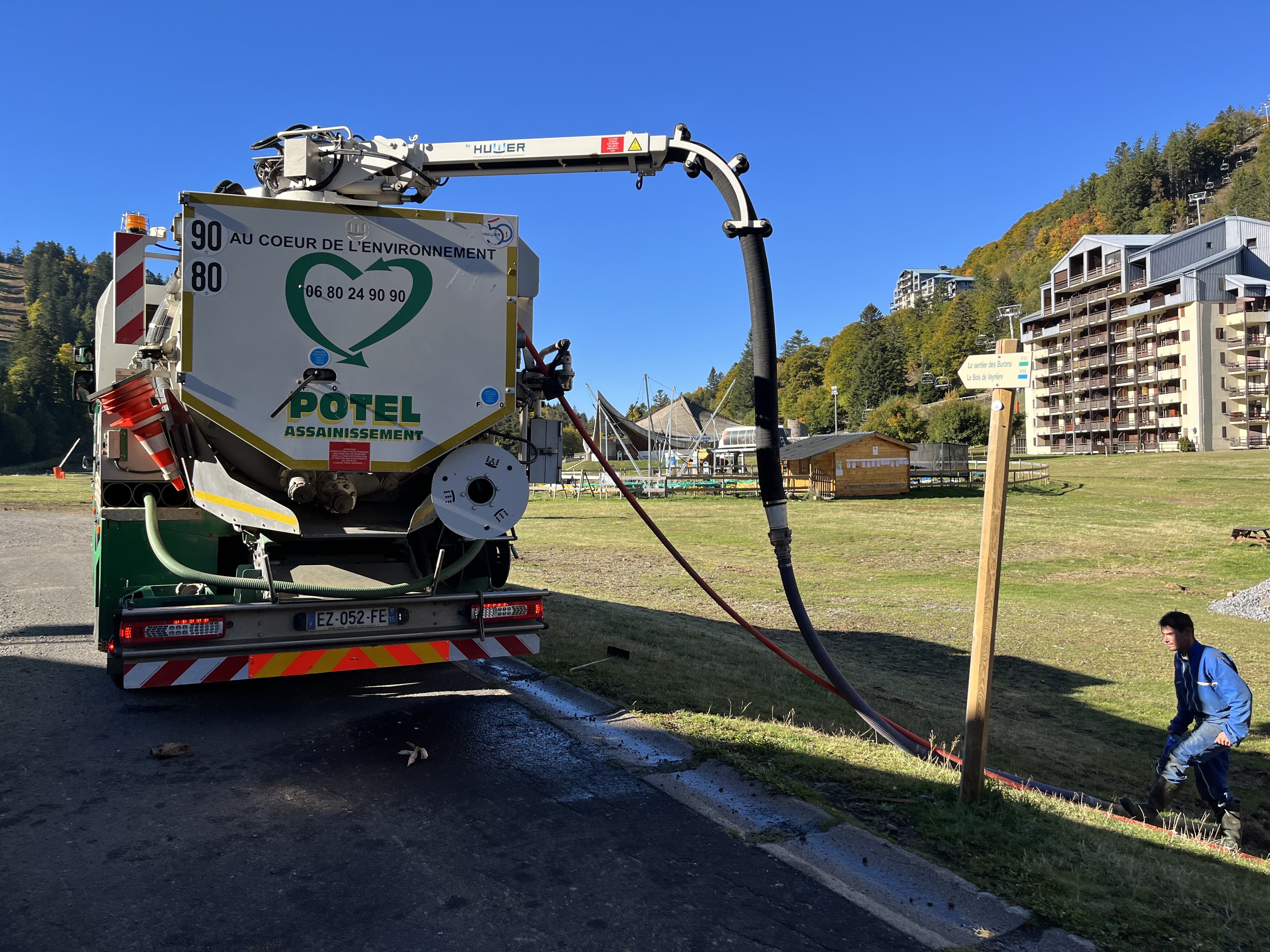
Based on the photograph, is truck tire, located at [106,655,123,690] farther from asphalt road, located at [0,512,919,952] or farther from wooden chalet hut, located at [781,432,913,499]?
wooden chalet hut, located at [781,432,913,499]

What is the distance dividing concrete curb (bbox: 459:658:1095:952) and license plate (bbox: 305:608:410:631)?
1.44 metres

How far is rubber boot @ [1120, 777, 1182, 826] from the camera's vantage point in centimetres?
655

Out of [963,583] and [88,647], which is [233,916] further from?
[963,583]

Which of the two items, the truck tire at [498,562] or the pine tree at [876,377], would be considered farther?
the pine tree at [876,377]

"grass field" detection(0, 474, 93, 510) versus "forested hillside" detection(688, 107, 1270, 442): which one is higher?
"forested hillside" detection(688, 107, 1270, 442)

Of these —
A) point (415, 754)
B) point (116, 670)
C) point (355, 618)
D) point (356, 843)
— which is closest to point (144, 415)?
point (116, 670)

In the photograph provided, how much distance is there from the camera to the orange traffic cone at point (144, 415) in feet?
19.8

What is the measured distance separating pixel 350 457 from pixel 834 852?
3.91 metres

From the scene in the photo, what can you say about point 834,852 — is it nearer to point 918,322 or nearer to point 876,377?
point 876,377

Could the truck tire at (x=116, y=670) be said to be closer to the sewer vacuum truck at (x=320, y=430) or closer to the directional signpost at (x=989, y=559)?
the sewer vacuum truck at (x=320, y=430)

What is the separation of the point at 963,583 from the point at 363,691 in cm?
1742

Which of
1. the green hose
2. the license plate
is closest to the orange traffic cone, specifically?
the green hose

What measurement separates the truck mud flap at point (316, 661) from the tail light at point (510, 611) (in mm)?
115

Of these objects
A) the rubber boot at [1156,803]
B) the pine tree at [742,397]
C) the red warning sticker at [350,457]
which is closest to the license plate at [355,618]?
the red warning sticker at [350,457]
